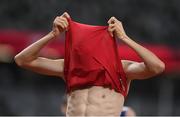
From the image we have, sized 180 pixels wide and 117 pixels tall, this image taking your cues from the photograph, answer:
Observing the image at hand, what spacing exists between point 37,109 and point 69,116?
10.8 ft

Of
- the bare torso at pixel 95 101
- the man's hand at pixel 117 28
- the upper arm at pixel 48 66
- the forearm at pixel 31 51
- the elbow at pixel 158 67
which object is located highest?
the man's hand at pixel 117 28

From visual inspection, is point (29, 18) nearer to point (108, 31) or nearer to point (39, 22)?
point (39, 22)

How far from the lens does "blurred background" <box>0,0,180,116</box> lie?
210 inches

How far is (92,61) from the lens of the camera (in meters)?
2.02

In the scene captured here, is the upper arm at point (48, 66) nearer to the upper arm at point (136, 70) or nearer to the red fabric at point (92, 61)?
the red fabric at point (92, 61)

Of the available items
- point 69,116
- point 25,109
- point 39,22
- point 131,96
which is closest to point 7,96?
point 25,109

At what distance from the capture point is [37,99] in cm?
540

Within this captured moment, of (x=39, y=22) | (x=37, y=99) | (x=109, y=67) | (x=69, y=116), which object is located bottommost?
(x=69, y=116)

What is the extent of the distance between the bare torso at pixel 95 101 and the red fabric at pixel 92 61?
0.06 ft

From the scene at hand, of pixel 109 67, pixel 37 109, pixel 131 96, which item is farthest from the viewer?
pixel 131 96

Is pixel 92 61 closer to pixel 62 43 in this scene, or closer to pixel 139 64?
pixel 139 64

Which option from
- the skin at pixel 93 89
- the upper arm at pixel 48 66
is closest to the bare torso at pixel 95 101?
the skin at pixel 93 89

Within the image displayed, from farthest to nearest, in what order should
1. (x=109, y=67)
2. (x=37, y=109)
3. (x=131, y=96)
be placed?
1. (x=131, y=96)
2. (x=37, y=109)
3. (x=109, y=67)

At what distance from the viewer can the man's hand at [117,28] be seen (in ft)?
6.46
